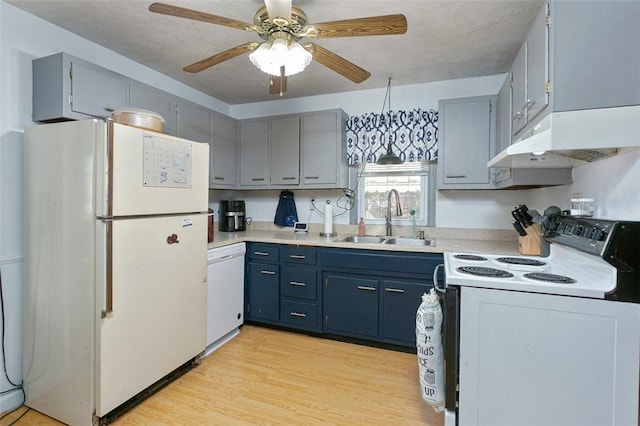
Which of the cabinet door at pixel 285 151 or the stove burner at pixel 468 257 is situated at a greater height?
the cabinet door at pixel 285 151

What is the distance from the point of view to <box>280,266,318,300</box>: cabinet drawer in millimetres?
2743

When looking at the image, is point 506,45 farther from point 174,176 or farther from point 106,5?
point 106,5

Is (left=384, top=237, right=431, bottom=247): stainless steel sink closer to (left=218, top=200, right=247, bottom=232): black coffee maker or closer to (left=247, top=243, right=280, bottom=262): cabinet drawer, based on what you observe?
(left=247, top=243, right=280, bottom=262): cabinet drawer

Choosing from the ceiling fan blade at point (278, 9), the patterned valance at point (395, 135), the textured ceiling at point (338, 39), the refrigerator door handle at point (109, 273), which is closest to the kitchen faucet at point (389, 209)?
the patterned valance at point (395, 135)

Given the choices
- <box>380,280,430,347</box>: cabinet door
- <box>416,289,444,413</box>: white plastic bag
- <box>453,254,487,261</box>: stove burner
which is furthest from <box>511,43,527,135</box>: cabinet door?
<box>380,280,430,347</box>: cabinet door

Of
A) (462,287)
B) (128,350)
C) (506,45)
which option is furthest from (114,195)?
(506,45)

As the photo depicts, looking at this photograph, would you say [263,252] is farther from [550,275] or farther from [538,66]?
[538,66]

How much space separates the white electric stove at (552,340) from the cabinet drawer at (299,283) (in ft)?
4.95

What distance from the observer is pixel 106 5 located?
185 centimetres

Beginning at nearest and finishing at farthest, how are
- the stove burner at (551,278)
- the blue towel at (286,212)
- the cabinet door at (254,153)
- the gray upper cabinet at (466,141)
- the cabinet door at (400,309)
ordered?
the stove burner at (551,278) → the cabinet door at (400,309) → the gray upper cabinet at (466,141) → the cabinet door at (254,153) → the blue towel at (286,212)

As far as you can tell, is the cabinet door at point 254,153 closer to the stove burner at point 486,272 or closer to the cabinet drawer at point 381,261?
the cabinet drawer at point 381,261

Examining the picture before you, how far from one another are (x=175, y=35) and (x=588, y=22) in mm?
2337

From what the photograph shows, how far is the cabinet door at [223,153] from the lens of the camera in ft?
10.1

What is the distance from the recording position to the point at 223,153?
10.6 feet
